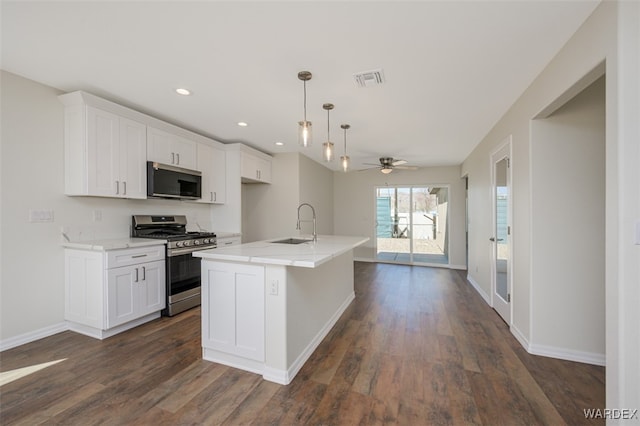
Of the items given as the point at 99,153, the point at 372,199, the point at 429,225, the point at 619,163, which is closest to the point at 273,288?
the point at 619,163

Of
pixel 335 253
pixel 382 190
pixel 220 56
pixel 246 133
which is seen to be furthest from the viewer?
pixel 382 190

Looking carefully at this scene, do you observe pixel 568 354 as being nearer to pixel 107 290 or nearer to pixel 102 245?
pixel 107 290

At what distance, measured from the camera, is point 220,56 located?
2.09 m

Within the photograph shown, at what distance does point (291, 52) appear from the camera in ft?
6.64

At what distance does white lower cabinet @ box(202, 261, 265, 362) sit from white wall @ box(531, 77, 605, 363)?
2442mm

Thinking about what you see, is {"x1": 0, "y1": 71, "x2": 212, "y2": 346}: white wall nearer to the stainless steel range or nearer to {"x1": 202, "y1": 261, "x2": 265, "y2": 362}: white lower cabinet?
the stainless steel range

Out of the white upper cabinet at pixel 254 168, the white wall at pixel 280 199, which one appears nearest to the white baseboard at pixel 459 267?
the white wall at pixel 280 199

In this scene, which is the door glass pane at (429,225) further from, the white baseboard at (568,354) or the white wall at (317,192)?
the white baseboard at (568,354)

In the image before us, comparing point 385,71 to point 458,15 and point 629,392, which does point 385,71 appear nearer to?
point 458,15

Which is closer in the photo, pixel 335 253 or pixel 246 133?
pixel 335 253

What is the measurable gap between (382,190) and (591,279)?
502cm

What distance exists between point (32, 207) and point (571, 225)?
491cm

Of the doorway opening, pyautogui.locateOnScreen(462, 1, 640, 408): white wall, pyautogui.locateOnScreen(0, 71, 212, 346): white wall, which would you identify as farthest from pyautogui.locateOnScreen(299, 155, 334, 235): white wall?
pyautogui.locateOnScreen(462, 1, 640, 408): white wall

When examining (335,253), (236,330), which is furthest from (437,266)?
(236,330)
